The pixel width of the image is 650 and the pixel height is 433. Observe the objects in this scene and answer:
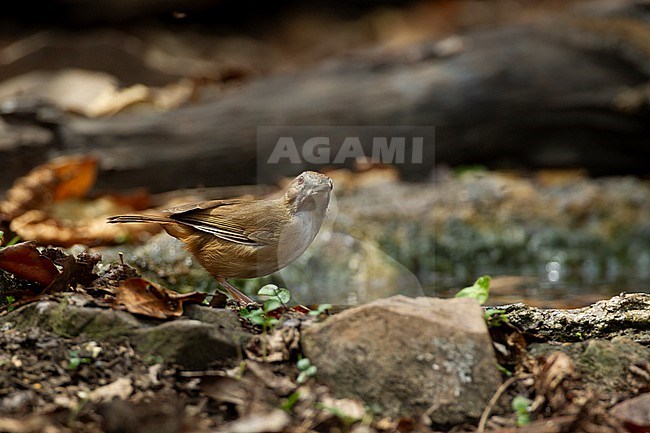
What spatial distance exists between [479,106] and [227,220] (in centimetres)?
512

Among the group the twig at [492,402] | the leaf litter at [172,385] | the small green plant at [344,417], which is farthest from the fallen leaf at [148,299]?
the twig at [492,402]

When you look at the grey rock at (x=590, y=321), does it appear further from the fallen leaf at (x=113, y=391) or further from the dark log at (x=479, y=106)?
the dark log at (x=479, y=106)

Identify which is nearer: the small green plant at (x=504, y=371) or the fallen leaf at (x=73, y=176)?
the small green plant at (x=504, y=371)

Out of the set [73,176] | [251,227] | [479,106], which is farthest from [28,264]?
[479,106]

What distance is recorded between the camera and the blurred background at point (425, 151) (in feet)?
19.6

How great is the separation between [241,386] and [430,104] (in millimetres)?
5926

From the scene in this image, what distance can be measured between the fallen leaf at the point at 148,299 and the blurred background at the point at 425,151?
2134mm

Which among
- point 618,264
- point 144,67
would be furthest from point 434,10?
point 618,264

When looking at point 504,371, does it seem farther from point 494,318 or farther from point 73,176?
point 73,176

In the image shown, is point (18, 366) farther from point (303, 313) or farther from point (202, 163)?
point (202, 163)

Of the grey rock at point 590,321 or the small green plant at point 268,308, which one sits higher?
the small green plant at point 268,308

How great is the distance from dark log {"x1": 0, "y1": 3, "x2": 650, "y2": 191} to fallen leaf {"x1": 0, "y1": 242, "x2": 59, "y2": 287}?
4.54m

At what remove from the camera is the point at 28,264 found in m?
3.13

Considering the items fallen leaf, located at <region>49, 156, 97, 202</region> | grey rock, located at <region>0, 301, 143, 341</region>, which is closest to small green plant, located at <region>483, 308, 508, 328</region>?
grey rock, located at <region>0, 301, 143, 341</region>
